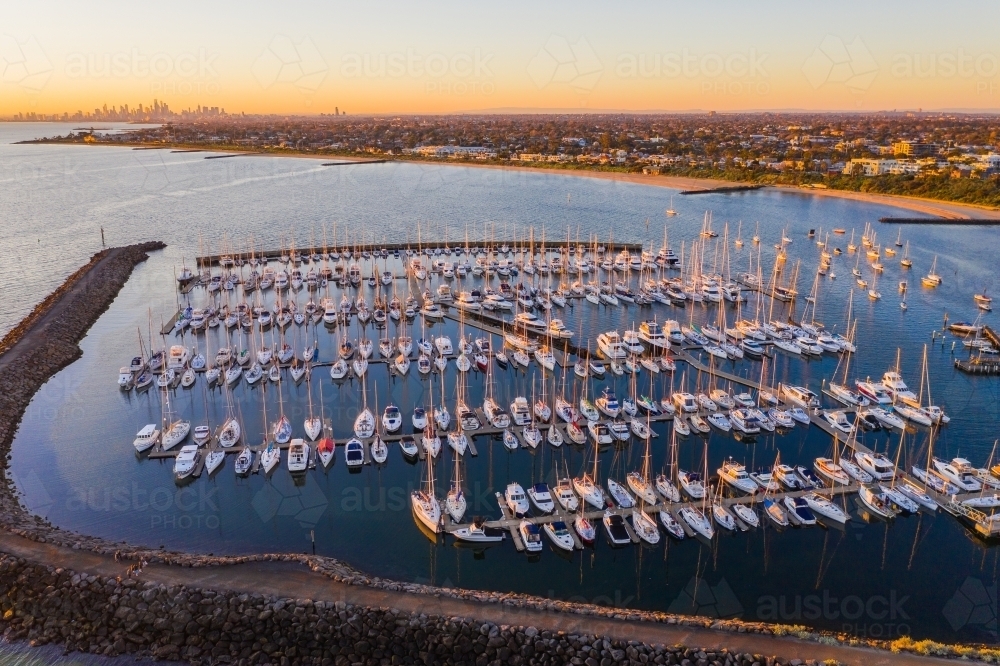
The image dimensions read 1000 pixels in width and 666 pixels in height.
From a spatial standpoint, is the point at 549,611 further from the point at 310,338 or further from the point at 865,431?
the point at 310,338

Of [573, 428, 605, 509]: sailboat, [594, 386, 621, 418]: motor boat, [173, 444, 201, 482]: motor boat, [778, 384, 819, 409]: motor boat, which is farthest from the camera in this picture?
[778, 384, 819, 409]: motor boat

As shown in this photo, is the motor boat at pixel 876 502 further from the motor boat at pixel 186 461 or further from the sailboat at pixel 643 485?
the motor boat at pixel 186 461

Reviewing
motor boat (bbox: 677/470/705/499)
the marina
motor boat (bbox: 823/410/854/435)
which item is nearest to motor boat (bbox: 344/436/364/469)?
the marina

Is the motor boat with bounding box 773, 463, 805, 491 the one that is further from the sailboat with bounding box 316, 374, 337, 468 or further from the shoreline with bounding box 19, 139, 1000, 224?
the shoreline with bounding box 19, 139, 1000, 224

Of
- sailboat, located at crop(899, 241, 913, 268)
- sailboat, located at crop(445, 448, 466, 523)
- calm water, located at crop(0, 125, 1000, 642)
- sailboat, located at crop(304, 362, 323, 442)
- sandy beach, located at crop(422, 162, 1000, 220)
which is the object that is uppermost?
sandy beach, located at crop(422, 162, 1000, 220)

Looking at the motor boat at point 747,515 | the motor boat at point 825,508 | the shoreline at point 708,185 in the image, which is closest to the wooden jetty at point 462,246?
the motor boat at point 825,508

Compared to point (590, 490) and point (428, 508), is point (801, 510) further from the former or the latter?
point (428, 508)

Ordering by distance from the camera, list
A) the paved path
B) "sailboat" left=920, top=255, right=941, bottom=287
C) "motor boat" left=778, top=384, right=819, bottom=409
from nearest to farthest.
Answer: the paved path < "motor boat" left=778, top=384, right=819, bottom=409 < "sailboat" left=920, top=255, right=941, bottom=287

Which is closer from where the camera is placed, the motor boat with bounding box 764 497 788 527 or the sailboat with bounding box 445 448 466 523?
the sailboat with bounding box 445 448 466 523
